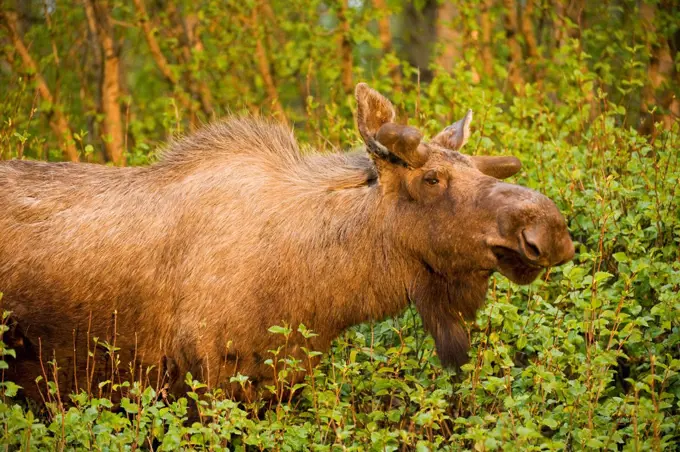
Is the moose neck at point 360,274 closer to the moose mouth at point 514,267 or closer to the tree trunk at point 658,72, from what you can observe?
the moose mouth at point 514,267

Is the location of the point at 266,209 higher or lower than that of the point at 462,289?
higher

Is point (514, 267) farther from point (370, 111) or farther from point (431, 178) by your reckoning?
point (370, 111)

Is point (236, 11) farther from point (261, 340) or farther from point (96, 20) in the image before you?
point (261, 340)

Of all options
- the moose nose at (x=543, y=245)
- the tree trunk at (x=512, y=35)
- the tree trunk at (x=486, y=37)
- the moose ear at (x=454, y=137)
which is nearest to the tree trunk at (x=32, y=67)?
the tree trunk at (x=486, y=37)

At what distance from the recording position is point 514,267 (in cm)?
511

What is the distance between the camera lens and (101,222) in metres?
5.90

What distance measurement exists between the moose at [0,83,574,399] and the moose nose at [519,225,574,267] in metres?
0.18

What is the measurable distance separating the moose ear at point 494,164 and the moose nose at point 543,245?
2.73ft

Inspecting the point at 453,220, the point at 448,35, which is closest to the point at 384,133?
the point at 453,220

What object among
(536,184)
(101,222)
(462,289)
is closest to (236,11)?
(536,184)

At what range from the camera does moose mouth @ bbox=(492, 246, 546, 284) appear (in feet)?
16.6

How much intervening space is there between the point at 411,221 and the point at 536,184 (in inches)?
90.5

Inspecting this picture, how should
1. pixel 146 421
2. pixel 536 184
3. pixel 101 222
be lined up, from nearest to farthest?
pixel 146 421 < pixel 101 222 < pixel 536 184

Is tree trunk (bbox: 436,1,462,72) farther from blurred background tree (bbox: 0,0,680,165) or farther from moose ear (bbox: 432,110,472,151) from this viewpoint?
moose ear (bbox: 432,110,472,151)
